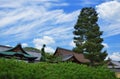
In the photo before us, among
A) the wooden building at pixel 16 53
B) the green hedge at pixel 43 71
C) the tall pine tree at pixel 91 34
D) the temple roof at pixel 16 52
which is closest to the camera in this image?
the green hedge at pixel 43 71

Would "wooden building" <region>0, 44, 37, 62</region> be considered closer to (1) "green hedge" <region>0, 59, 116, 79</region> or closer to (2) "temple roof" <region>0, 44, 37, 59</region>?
(2) "temple roof" <region>0, 44, 37, 59</region>

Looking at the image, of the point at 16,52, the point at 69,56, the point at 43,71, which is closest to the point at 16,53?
the point at 16,52

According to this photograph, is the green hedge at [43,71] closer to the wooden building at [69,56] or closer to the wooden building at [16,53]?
the wooden building at [16,53]

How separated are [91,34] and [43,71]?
118 feet

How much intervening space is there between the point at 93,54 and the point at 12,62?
3570 cm

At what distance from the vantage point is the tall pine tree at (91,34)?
152 ft

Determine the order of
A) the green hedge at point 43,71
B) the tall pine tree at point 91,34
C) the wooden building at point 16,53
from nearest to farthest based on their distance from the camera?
the green hedge at point 43,71 → the wooden building at point 16,53 → the tall pine tree at point 91,34

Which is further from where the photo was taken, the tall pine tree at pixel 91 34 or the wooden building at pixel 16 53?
the tall pine tree at pixel 91 34

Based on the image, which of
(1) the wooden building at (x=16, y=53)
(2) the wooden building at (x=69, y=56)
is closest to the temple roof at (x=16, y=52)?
(1) the wooden building at (x=16, y=53)

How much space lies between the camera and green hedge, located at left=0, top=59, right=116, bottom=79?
34.9ft

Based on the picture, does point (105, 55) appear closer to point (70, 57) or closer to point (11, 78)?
point (70, 57)

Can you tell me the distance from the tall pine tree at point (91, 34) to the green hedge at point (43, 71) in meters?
30.2

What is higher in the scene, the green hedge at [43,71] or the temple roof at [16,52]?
the temple roof at [16,52]

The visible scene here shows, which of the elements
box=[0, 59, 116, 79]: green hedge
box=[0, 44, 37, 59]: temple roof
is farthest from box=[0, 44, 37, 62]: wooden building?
box=[0, 59, 116, 79]: green hedge
